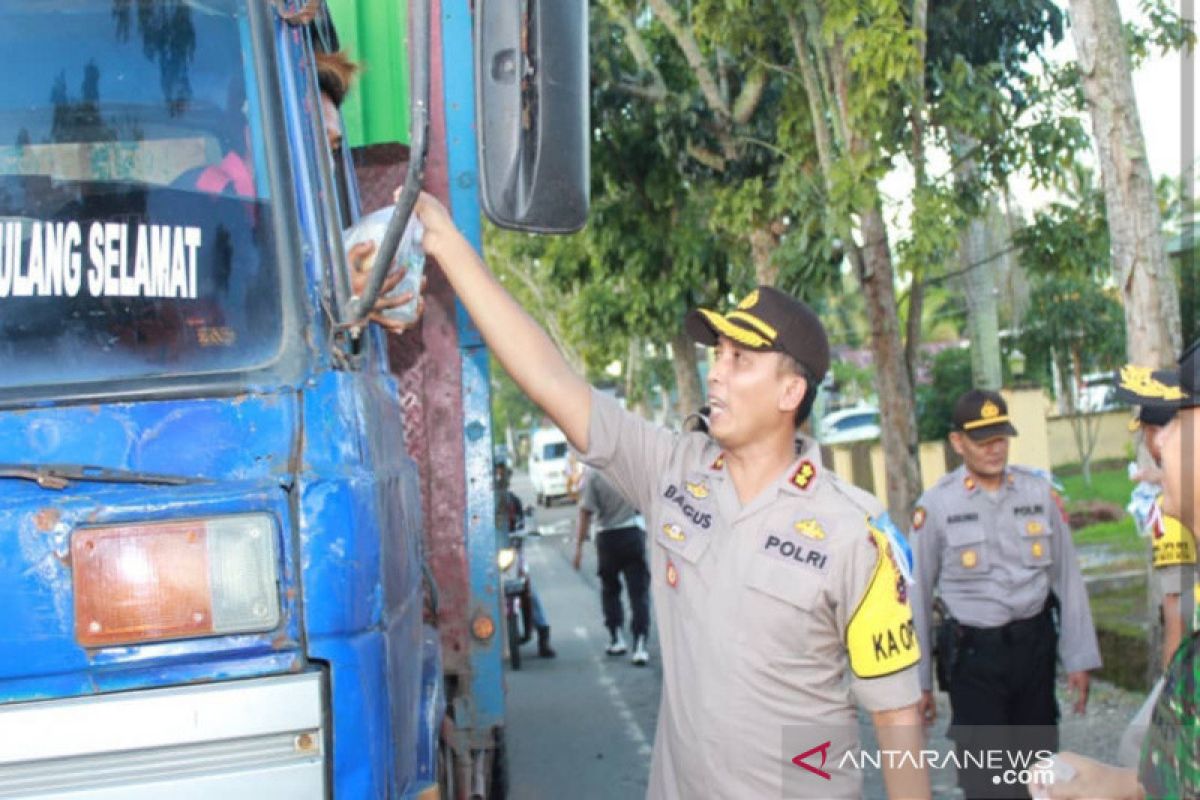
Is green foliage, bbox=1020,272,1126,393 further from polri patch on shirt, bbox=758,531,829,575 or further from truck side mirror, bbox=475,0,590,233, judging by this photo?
truck side mirror, bbox=475,0,590,233

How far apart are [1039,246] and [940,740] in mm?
4027

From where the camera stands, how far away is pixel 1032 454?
19.0m

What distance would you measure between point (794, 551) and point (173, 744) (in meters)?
1.29

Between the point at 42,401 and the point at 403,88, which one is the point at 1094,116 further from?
the point at 42,401

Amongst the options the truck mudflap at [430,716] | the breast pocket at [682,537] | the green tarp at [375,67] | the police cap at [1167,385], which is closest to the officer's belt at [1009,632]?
the truck mudflap at [430,716]

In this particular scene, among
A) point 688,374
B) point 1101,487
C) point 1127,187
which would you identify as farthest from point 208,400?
point 1101,487

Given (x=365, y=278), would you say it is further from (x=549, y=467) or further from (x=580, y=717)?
(x=549, y=467)

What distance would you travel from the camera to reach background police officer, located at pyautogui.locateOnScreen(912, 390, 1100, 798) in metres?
5.66

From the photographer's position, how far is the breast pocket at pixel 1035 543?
570cm

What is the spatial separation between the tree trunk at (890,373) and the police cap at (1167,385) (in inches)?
272

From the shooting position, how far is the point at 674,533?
316 cm

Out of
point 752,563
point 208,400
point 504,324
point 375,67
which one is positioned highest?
point 375,67

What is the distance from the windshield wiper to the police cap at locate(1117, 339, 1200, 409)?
4.96 ft

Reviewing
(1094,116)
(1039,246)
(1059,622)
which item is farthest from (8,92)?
(1039,246)
